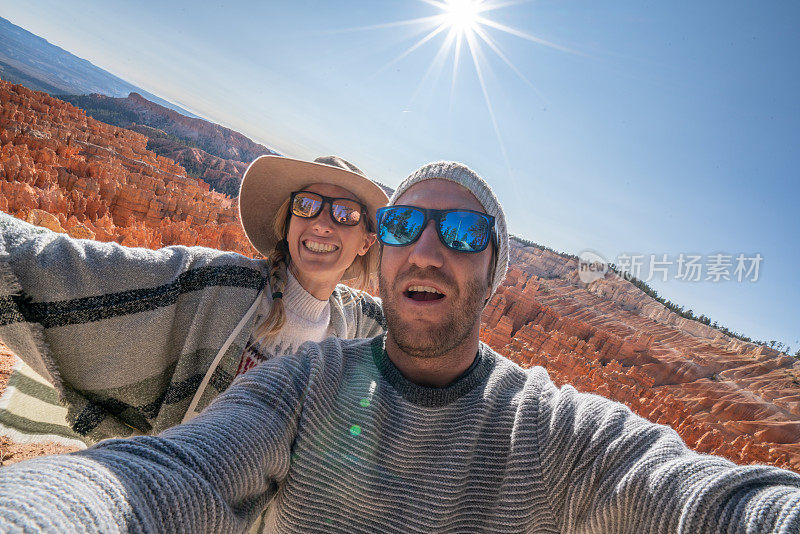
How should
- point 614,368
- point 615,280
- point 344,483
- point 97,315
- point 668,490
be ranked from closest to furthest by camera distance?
point 668,490, point 344,483, point 97,315, point 614,368, point 615,280

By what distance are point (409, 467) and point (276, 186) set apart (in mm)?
1763

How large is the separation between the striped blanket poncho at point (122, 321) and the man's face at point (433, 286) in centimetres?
80

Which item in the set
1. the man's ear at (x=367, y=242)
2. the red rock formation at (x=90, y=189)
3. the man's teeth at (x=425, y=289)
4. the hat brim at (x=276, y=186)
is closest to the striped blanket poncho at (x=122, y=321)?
the hat brim at (x=276, y=186)

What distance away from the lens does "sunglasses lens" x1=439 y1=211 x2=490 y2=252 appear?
1.29 m

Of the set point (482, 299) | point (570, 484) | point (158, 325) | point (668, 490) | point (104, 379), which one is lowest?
point (104, 379)

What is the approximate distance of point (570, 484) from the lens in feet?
2.90

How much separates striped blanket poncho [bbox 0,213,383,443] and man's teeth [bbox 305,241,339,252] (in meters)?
0.30

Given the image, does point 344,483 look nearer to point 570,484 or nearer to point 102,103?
point 570,484

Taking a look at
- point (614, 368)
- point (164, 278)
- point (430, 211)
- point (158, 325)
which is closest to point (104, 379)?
point (158, 325)

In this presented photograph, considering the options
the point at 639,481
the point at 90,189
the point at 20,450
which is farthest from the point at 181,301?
the point at 90,189

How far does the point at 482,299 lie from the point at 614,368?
920 inches

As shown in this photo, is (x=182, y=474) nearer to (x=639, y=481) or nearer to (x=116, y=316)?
(x=116, y=316)

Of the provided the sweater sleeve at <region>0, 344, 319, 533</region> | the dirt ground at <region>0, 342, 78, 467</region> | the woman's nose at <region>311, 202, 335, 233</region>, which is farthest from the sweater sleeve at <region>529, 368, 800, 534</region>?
the dirt ground at <region>0, 342, 78, 467</region>

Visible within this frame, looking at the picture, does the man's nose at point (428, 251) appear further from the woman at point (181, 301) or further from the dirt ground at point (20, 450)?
the dirt ground at point (20, 450)
